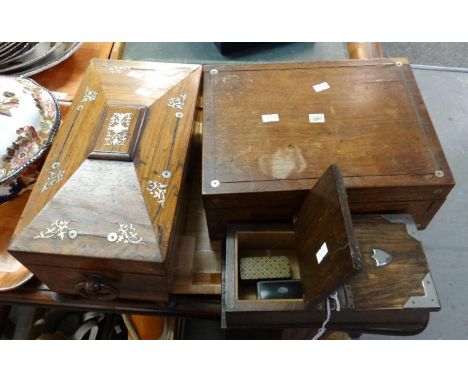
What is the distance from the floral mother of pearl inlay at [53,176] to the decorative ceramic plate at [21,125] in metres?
0.07

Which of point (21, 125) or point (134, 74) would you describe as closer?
point (21, 125)

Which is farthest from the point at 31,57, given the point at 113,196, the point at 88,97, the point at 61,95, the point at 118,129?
the point at 113,196

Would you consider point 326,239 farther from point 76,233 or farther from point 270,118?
point 76,233

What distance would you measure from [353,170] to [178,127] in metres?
0.37

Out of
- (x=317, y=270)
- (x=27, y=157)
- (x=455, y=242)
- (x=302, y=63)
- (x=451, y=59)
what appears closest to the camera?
(x=317, y=270)

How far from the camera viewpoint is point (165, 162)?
73cm

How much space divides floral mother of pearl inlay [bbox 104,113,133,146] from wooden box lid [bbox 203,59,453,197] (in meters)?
0.16

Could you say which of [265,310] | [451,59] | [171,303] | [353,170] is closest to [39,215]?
[171,303]

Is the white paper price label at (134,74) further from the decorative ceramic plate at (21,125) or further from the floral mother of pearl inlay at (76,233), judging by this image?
the floral mother of pearl inlay at (76,233)

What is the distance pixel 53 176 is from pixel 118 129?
15 cm

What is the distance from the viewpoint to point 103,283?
2.30ft

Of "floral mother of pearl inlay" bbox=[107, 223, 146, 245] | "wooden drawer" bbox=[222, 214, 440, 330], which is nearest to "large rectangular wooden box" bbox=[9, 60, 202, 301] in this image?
"floral mother of pearl inlay" bbox=[107, 223, 146, 245]

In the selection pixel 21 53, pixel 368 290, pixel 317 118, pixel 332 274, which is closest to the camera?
pixel 332 274

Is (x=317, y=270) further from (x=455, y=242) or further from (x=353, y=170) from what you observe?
(x=455, y=242)
